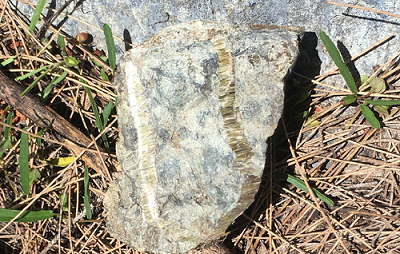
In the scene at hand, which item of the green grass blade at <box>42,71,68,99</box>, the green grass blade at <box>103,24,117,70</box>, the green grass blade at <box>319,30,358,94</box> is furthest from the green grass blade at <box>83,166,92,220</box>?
the green grass blade at <box>319,30,358,94</box>

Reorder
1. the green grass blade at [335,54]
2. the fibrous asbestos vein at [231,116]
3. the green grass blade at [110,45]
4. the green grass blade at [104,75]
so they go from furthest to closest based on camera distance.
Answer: the green grass blade at [104,75] < the green grass blade at [110,45] < the green grass blade at [335,54] < the fibrous asbestos vein at [231,116]

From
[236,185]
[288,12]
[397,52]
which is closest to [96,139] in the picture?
[236,185]

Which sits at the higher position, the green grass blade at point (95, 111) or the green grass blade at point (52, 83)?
the green grass blade at point (52, 83)

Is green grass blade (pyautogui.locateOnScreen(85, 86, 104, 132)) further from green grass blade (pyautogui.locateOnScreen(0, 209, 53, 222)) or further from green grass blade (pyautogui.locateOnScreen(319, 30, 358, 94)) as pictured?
green grass blade (pyautogui.locateOnScreen(319, 30, 358, 94))

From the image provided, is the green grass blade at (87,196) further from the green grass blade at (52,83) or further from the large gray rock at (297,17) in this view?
the large gray rock at (297,17)

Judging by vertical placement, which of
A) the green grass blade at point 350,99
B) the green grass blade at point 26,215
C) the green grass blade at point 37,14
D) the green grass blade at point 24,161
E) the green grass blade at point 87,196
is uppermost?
the green grass blade at point 37,14

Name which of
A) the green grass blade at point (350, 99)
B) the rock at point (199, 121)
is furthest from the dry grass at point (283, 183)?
the rock at point (199, 121)

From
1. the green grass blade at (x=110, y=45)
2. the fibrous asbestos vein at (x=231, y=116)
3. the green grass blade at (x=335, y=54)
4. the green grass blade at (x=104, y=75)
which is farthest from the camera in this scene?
the green grass blade at (x=104, y=75)

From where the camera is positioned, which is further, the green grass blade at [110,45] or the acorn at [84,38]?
the acorn at [84,38]
